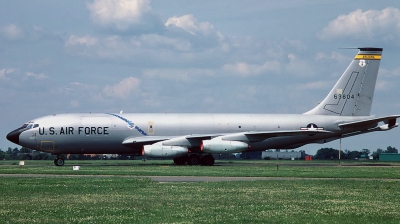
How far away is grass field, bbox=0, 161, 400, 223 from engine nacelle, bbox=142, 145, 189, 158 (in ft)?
68.3

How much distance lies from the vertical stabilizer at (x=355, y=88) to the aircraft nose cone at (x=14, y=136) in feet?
84.5

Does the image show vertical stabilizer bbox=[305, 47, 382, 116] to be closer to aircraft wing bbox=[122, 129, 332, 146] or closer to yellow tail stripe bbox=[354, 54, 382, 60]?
yellow tail stripe bbox=[354, 54, 382, 60]

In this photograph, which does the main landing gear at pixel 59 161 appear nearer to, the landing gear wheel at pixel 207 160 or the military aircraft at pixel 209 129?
the military aircraft at pixel 209 129

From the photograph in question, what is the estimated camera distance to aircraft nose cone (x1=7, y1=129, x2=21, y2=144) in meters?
49.9

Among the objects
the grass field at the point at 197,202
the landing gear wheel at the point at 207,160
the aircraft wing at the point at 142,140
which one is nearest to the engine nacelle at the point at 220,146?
the landing gear wheel at the point at 207,160

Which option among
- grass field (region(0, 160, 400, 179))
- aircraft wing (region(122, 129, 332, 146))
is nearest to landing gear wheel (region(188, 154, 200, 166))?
aircraft wing (region(122, 129, 332, 146))

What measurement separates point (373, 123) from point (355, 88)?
13.4ft

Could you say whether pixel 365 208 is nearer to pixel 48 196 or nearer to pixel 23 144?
pixel 48 196

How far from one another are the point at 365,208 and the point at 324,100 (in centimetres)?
3915

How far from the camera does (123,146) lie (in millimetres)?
51250

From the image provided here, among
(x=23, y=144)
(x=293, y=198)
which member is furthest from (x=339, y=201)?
(x=23, y=144)

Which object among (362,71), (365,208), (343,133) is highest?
(362,71)

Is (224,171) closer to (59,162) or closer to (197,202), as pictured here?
(59,162)

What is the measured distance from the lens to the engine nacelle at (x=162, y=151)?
49.0m
